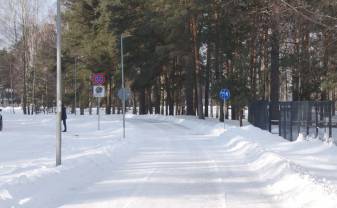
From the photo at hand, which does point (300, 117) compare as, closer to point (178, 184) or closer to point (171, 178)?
point (171, 178)

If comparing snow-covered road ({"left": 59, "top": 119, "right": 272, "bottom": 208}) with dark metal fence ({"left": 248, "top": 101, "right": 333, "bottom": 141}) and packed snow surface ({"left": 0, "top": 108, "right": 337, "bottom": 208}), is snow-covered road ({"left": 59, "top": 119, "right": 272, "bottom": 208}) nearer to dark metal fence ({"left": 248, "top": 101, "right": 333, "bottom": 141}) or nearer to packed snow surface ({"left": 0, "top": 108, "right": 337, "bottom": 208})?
packed snow surface ({"left": 0, "top": 108, "right": 337, "bottom": 208})

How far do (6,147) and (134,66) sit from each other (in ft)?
135

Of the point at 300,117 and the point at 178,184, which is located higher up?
the point at 300,117

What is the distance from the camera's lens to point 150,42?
6072cm

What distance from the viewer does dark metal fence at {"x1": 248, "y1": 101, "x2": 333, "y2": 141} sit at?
24.5 m

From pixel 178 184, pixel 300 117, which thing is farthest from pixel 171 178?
pixel 300 117

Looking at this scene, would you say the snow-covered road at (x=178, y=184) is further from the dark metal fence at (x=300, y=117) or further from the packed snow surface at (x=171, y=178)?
the dark metal fence at (x=300, y=117)

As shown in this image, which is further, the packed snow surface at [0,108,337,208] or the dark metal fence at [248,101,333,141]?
the dark metal fence at [248,101,333,141]

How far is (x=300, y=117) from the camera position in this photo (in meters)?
26.1

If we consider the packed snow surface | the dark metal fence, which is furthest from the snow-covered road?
the dark metal fence

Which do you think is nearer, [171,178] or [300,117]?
[171,178]

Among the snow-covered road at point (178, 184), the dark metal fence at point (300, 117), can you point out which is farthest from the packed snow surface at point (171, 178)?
the dark metal fence at point (300, 117)

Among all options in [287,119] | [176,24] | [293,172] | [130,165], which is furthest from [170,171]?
[176,24]

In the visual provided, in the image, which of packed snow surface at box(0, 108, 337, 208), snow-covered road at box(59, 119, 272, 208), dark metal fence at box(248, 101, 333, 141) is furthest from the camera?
dark metal fence at box(248, 101, 333, 141)
